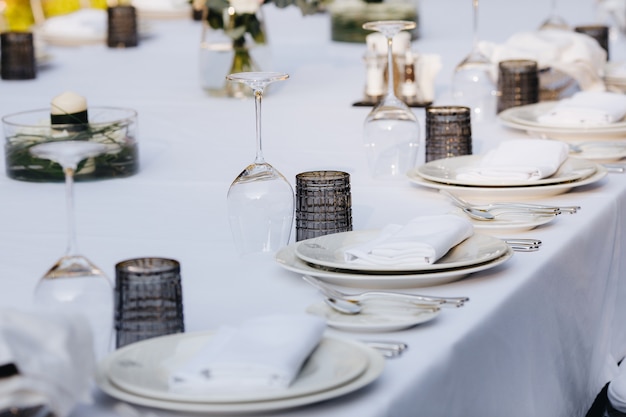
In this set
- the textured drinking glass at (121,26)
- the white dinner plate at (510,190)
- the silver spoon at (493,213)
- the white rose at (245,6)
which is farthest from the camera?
the textured drinking glass at (121,26)

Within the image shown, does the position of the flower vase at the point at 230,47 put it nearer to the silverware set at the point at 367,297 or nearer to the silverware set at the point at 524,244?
the silverware set at the point at 524,244

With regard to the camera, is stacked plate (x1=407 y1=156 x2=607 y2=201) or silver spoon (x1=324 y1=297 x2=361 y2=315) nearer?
silver spoon (x1=324 y1=297 x2=361 y2=315)

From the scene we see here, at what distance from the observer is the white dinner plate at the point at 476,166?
175cm

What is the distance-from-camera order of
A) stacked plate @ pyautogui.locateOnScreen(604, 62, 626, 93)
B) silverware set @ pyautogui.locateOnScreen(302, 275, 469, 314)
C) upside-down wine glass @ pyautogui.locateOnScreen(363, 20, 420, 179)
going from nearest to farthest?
silverware set @ pyautogui.locateOnScreen(302, 275, 469, 314) → upside-down wine glass @ pyautogui.locateOnScreen(363, 20, 420, 179) → stacked plate @ pyautogui.locateOnScreen(604, 62, 626, 93)

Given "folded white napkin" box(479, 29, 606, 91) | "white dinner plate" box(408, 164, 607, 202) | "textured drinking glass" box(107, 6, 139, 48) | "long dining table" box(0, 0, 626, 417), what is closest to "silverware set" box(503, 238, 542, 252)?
"long dining table" box(0, 0, 626, 417)

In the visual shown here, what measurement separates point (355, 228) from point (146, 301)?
60 centimetres

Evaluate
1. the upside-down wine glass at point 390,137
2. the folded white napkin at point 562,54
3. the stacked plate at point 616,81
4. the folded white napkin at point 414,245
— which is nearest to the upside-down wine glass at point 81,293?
the folded white napkin at point 414,245

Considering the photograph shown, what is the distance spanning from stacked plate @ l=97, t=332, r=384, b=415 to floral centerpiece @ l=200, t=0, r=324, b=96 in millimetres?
1754

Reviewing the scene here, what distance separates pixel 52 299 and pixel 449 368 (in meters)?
0.37

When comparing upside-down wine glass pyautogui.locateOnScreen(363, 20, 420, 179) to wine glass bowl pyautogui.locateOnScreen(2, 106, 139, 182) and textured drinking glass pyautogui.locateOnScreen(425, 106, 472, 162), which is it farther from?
wine glass bowl pyautogui.locateOnScreen(2, 106, 139, 182)

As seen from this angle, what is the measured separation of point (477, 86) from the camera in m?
2.51

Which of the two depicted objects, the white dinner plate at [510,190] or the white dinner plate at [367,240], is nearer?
the white dinner plate at [367,240]

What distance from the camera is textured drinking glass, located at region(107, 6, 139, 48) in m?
3.62

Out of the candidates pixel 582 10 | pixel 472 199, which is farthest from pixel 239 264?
pixel 582 10
